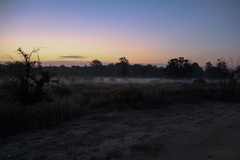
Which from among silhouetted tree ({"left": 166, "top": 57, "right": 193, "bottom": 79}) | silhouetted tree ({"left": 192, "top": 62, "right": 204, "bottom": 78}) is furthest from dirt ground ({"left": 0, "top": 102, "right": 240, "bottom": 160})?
silhouetted tree ({"left": 192, "top": 62, "right": 204, "bottom": 78})

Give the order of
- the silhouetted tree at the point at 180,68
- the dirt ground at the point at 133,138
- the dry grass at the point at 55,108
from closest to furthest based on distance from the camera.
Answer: the dirt ground at the point at 133,138 < the dry grass at the point at 55,108 < the silhouetted tree at the point at 180,68

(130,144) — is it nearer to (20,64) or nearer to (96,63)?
(20,64)

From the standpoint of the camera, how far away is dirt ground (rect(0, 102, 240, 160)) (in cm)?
736

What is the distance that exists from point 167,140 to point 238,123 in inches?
153

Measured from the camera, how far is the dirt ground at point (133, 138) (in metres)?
7.36

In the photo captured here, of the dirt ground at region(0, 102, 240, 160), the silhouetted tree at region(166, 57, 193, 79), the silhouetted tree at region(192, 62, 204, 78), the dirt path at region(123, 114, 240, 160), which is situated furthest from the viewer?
the silhouetted tree at region(192, 62, 204, 78)

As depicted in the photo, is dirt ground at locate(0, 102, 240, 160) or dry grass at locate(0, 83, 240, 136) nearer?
dirt ground at locate(0, 102, 240, 160)

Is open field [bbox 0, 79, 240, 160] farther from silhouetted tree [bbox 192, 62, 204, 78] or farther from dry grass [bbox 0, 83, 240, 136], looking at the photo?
silhouetted tree [bbox 192, 62, 204, 78]

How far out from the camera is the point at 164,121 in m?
11.5

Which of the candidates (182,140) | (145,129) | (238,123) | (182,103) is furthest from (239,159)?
(182,103)

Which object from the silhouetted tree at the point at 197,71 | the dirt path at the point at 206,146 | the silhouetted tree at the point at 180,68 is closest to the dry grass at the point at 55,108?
the dirt path at the point at 206,146

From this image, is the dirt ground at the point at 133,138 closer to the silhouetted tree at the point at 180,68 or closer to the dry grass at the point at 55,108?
the dry grass at the point at 55,108

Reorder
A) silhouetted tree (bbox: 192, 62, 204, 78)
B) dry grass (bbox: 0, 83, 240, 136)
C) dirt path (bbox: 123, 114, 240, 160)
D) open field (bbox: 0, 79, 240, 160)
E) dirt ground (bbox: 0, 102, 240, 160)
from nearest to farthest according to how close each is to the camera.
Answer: dirt path (bbox: 123, 114, 240, 160), dirt ground (bbox: 0, 102, 240, 160), open field (bbox: 0, 79, 240, 160), dry grass (bbox: 0, 83, 240, 136), silhouetted tree (bbox: 192, 62, 204, 78)

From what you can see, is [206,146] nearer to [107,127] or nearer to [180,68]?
[107,127]
